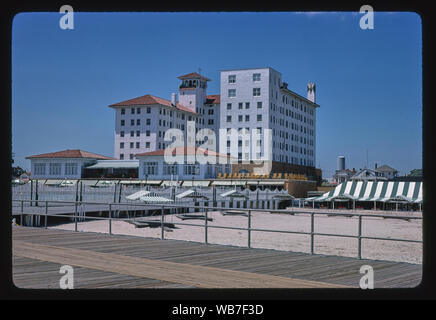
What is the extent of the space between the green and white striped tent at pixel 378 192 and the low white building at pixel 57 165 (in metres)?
36.9

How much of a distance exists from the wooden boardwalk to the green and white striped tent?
2950cm

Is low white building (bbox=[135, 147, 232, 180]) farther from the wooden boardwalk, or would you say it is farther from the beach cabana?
the wooden boardwalk

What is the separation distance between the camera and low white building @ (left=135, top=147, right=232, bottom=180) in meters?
58.9

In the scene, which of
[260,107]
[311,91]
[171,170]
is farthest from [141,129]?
[311,91]

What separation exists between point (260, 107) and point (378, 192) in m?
29.7

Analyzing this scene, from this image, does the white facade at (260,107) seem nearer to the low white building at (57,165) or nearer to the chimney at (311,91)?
the chimney at (311,91)

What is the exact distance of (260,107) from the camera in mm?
67000

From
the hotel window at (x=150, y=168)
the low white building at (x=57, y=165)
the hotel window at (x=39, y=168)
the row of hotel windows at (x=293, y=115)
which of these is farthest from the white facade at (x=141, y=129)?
the row of hotel windows at (x=293, y=115)

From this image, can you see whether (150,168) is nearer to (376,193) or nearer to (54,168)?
(54,168)

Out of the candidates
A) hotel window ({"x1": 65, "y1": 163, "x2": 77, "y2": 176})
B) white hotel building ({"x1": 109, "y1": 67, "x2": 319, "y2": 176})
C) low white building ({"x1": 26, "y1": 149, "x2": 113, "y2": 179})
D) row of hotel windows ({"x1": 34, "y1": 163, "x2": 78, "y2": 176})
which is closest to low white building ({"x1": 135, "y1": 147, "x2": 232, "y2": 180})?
white hotel building ({"x1": 109, "y1": 67, "x2": 319, "y2": 176})

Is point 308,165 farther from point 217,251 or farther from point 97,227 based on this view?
point 217,251
